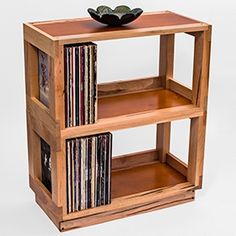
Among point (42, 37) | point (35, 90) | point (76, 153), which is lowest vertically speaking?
point (76, 153)

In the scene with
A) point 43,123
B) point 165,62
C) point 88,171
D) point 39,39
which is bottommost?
point 88,171

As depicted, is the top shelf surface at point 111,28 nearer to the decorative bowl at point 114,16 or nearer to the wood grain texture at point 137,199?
the decorative bowl at point 114,16

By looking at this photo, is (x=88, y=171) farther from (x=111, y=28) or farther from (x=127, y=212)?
(x=111, y=28)

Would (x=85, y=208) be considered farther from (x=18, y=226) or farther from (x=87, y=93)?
(x=87, y=93)

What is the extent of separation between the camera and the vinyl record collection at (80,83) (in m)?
2.39

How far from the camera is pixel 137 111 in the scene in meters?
2.63

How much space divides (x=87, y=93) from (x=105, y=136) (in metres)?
0.16

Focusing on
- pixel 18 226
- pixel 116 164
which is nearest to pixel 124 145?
pixel 116 164

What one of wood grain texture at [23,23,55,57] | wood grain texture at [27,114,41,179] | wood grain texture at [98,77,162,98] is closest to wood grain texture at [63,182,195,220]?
wood grain texture at [27,114,41,179]

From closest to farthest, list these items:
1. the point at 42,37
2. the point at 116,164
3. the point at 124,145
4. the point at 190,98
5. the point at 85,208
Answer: the point at 42,37, the point at 85,208, the point at 190,98, the point at 116,164, the point at 124,145

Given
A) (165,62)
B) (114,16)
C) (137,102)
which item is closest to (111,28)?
(114,16)

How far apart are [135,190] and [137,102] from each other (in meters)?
0.32

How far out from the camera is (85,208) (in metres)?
2.58

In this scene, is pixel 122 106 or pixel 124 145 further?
pixel 124 145
